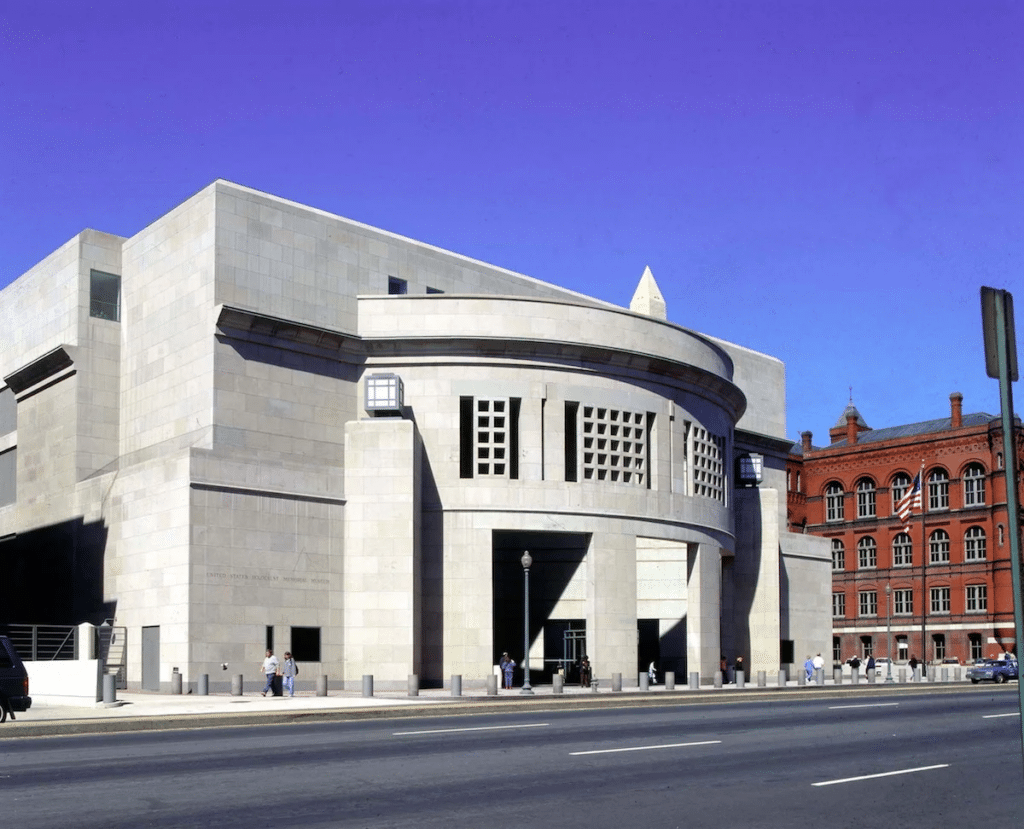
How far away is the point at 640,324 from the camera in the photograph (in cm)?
5116

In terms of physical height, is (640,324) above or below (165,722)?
above

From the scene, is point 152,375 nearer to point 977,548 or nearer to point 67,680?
point 67,680

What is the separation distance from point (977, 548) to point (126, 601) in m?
69.9

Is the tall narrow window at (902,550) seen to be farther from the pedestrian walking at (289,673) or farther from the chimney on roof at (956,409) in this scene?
the pedestrian walking at (289,673)

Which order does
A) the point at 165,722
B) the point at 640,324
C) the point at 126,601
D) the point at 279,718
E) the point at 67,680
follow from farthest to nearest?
the point at 640,324 < the point at 126,601 < the point at 67,680 < the point at 279,718 < the point at 165,722

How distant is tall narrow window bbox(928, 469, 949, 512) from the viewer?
9824 centimetres

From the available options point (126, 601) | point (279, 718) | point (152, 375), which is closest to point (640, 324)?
point (152, 375)

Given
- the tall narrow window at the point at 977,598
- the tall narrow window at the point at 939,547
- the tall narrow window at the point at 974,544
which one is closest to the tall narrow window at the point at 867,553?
the tall narrow window at the point at 939,547

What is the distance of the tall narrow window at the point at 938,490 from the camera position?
98.2 m

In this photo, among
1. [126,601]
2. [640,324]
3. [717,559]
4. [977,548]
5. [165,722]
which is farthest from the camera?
[977,548]

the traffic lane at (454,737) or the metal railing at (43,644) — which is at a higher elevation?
the metal railing at (43,644)

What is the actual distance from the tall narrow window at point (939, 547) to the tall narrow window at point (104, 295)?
68.9 metres

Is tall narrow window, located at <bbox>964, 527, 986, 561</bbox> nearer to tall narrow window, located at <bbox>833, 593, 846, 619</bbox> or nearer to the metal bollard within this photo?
tall narrow window, located at <bbox>833, 593, 846, 619</bbox>

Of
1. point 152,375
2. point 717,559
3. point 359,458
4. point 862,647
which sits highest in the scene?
point 152,375
